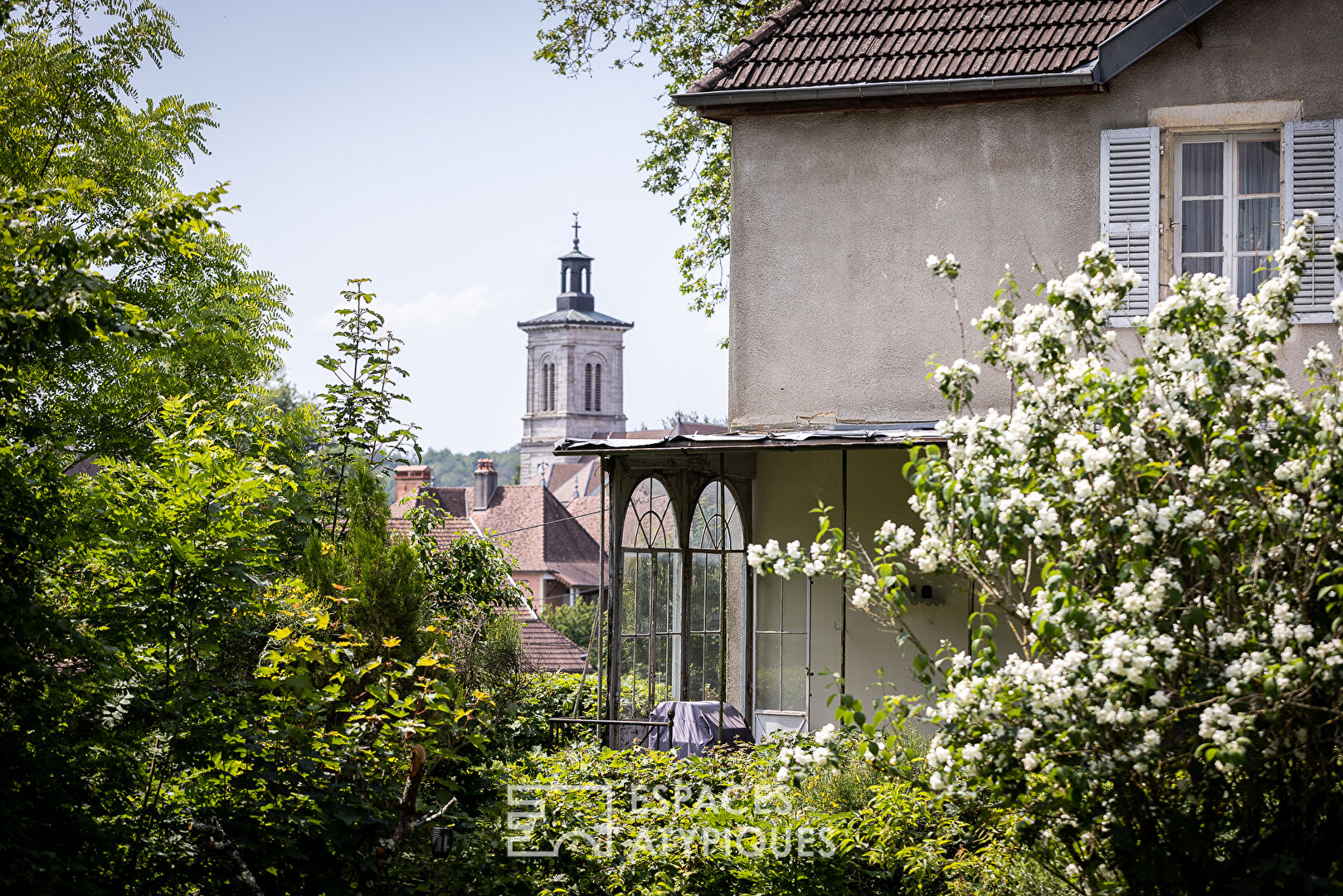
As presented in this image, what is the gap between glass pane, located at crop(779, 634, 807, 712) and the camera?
10.6 m

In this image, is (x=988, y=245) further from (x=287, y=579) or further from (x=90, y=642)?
(x=90, y=642)

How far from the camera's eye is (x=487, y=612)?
33.1 feet

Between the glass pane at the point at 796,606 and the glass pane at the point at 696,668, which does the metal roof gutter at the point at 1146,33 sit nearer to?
the glass pane at the point at 796,606

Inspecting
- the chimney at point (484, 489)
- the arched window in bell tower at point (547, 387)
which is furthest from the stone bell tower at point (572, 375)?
the chimney at point (484, 489)

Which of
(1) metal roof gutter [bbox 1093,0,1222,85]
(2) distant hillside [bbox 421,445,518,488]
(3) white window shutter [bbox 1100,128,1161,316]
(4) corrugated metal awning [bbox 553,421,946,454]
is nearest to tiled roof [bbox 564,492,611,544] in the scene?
(3) white window shutter [bbox 1100,128,1161,316]

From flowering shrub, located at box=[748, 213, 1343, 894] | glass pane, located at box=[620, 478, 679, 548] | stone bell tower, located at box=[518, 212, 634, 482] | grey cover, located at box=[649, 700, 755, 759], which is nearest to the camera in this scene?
flowering shrub, located at box=[748, 213, 1343, 894]

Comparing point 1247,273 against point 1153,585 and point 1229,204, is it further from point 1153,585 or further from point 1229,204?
point 1153,585

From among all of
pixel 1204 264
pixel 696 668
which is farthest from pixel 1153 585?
pixel 696 668

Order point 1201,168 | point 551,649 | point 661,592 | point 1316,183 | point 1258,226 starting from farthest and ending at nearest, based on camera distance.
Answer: point 551,649, point 661,592, point 1201,168, point 1258,226, point 1316,183

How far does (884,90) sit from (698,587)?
4549 millimetres

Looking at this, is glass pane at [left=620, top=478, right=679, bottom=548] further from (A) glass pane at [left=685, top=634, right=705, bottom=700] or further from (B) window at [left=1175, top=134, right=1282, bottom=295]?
(B) window at [left=1175, top=134, right=1282, bottom=295]

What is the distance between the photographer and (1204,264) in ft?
31.4

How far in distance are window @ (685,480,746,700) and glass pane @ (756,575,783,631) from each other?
0.21 m

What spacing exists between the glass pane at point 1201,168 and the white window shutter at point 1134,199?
0.31 meters
